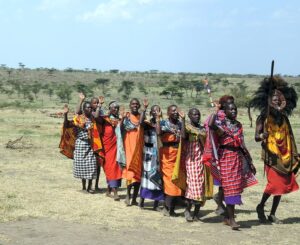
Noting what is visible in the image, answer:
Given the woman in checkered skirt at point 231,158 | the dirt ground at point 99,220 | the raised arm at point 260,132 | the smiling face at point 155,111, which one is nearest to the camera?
the dirt ground at point 99,220

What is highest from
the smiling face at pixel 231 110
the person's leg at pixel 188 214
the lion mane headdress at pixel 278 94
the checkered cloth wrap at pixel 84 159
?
the lion mane headdress at pixel 278 94

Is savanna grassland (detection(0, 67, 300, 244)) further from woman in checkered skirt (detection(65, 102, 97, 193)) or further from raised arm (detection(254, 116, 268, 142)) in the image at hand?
raised arm (detection(254, 116, 268, 142))

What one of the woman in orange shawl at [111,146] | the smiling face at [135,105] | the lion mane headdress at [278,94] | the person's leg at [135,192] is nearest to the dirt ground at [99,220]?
the person's leg at [135,192]

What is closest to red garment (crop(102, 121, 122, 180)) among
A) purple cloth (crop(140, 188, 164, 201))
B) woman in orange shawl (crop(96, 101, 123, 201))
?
woman in orange shawl (crop(96, 101, 123, 201))

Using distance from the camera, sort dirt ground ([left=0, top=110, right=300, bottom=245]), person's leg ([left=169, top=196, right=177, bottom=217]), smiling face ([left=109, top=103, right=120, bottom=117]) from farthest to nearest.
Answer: smiling face ([left=109, top=103, right=120, bottom=117]), person's leg ([left=169, top=196, right=177, bottom=217]), dirt ground ([left=0, top=110, right=300, bottom=245])

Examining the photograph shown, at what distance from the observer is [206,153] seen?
300 inches

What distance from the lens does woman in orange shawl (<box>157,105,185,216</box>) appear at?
26.8ft

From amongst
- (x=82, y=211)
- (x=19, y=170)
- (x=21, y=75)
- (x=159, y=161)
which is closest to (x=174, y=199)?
(x=159, y=161)

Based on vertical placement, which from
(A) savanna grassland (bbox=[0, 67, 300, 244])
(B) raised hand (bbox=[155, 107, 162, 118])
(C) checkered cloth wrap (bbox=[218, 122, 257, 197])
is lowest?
(A) savanna grassland (bbox=[0, 67, 300, 244])

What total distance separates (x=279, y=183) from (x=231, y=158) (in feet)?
2.81

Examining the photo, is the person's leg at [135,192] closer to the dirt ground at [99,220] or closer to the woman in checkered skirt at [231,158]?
the dirt ground at [99,220]

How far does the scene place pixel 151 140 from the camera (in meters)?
8.83

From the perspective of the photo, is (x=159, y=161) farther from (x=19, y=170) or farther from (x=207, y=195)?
(x=19, y=170)

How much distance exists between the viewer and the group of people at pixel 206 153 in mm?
7570
